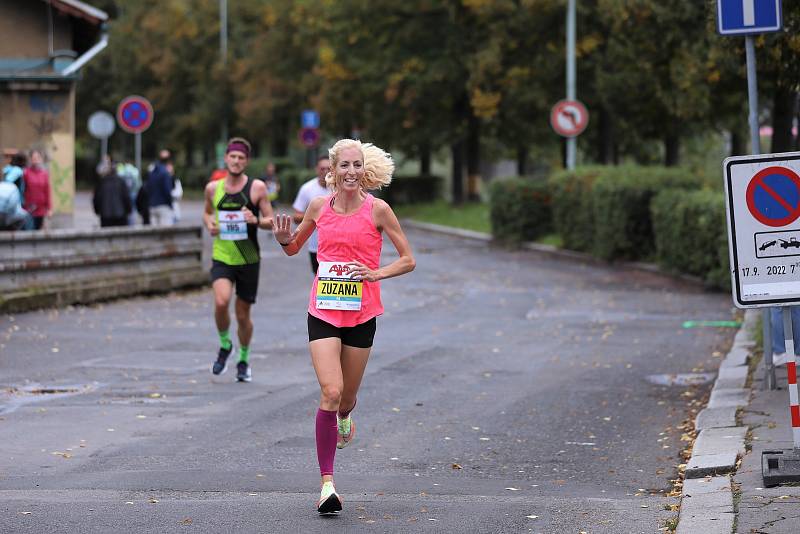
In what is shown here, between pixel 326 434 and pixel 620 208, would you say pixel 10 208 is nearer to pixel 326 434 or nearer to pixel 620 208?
pixel 620 208

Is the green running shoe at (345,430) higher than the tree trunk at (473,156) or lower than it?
lower

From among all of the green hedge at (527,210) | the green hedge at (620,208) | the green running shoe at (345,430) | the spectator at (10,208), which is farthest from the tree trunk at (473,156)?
the green running shoe at (345,430)

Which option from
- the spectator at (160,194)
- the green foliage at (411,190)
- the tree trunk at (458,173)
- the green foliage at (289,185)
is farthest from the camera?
the green foliage at (289,185)

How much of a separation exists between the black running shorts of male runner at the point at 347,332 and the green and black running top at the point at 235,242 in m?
4.85

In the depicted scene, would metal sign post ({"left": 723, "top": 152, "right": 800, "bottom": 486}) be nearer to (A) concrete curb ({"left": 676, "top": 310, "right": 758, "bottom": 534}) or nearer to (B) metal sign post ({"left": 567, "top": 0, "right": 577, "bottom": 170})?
(A) concrete curb ({"left": 676, "top": 310, "right": 758, "bottom": 534})

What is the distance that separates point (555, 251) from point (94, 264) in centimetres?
1435

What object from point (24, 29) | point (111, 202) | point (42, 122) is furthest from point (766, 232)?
point (24, 29)

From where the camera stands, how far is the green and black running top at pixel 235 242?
12.4m

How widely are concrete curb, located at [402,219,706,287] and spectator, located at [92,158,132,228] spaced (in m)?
8.86

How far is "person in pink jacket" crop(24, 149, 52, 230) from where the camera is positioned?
22.7 metres

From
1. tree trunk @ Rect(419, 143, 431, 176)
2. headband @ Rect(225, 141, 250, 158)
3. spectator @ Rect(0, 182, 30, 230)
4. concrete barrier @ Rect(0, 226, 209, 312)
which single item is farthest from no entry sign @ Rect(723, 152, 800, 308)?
tree trunk @ Rect(419, 143, 431, 176)

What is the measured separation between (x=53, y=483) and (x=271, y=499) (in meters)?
1.21

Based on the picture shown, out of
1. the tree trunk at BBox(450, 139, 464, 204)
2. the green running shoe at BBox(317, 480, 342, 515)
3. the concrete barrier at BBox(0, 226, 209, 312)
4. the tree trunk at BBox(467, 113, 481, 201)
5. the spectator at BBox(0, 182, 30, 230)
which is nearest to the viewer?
the green running shoe at BBox(317, 480, 342, 515)

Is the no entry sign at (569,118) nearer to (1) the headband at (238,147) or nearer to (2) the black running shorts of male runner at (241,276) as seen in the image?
(2) the black running shorts of male runner at (241,276)
